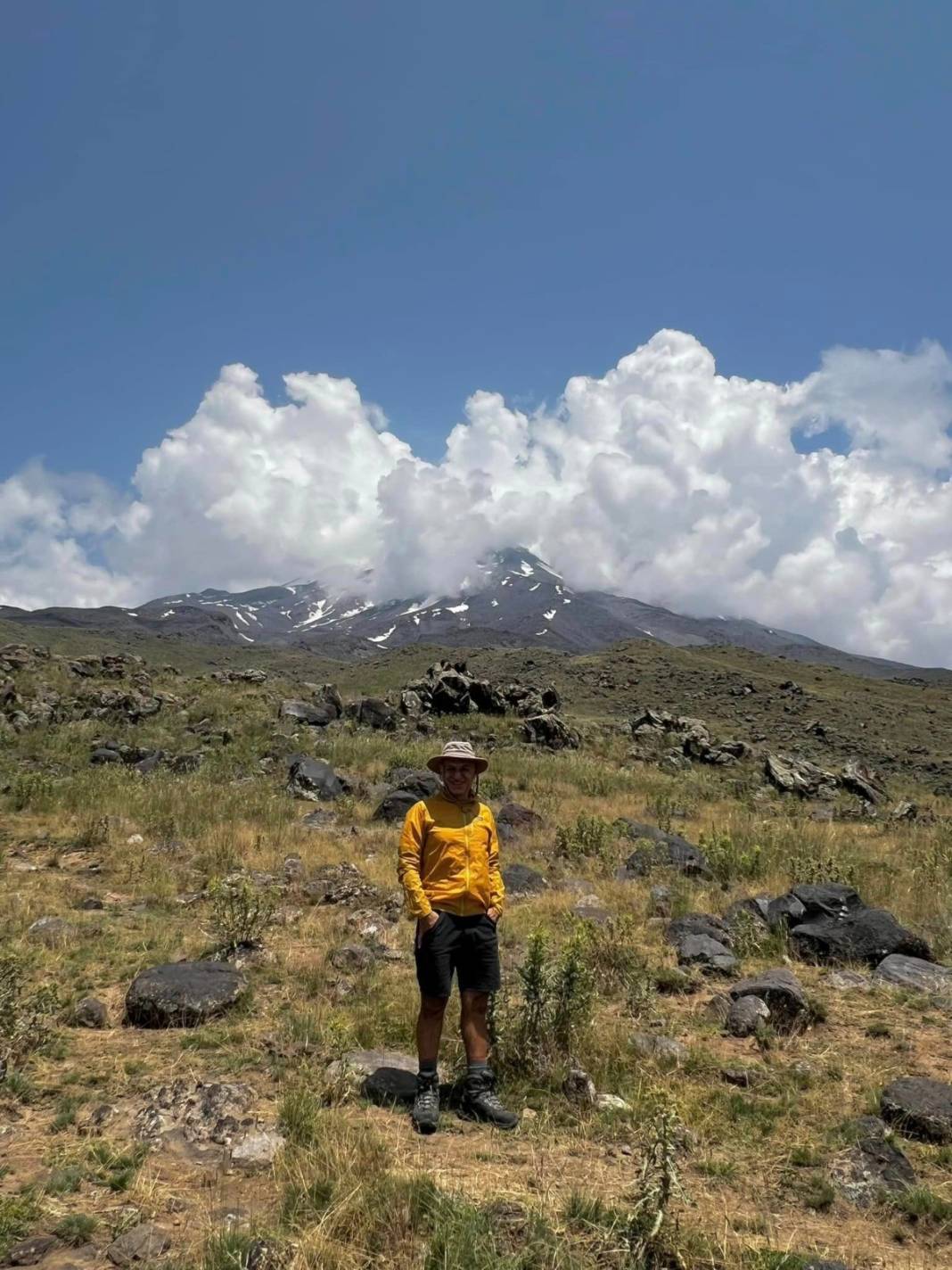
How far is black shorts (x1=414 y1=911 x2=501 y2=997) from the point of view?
495cm

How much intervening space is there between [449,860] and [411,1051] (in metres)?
1.74

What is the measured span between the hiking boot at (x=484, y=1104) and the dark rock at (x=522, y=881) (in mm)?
4969

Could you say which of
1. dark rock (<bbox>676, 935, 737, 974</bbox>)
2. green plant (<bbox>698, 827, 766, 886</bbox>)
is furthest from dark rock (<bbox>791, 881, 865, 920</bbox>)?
green plant (<bbox>698, 827, 766, 886</bbox>)

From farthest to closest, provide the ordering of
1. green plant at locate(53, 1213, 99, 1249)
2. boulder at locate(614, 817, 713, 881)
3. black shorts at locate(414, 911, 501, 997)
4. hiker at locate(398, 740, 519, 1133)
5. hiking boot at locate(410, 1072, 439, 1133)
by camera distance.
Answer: boulder at locate(614, 817, 713, 881)
black shorts at locate(414, 911, 501, 997)
hiker at locate(398, 740, 519, 1133)
hiking boot at locate(410, 1072, 439, 1133)
green plant at locate(53, 1213, 99, 1249)

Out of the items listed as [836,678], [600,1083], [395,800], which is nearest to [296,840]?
[395,800]

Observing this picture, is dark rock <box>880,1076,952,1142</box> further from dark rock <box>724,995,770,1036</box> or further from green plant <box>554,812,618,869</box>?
green plant <box>554,812,618,869</box>

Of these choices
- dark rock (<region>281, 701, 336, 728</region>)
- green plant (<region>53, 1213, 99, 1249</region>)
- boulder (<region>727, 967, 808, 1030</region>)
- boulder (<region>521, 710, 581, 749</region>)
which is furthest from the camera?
boulder (<region>521, 710, 581, 749</region>)

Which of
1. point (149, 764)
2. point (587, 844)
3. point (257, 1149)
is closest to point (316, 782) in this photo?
point (149, 764)

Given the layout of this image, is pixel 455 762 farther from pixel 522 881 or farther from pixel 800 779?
pixel 800 779

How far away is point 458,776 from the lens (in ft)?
17.7

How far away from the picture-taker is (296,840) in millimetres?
11781

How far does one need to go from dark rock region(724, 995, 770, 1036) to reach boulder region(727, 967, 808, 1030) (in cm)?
7

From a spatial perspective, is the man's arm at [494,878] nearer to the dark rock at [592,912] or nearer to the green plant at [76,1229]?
the green plant at [76,1229]

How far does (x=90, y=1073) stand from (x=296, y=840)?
22.3 ft
